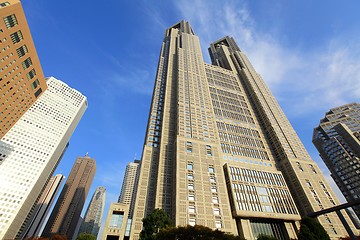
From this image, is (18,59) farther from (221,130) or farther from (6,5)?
(221,130)

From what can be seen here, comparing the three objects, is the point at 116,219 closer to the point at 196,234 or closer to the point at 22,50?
the point at 196,234

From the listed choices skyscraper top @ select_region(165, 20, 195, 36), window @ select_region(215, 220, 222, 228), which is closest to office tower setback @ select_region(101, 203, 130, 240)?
window @ select_region(215, 220, 222, 228)

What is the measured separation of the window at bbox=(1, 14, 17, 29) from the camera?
4644 cm

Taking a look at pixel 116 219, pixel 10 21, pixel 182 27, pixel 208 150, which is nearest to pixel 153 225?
pixel 116 219

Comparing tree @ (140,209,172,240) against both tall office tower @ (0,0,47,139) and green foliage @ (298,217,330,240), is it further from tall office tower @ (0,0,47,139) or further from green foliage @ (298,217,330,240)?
tall office tower @ (0,0,47,139)

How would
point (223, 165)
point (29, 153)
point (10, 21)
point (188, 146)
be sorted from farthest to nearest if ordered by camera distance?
point (29, 153) → point (223, 165) → point (188, 146) → point (10, 21)

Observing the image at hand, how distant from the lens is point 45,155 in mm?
128375

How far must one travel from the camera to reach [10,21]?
4756cm

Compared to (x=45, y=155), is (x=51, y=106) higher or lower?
higher

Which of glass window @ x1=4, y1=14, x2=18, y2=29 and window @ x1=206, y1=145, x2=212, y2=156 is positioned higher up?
glass window @ x1=4, y1=14, x2=18, y2=29

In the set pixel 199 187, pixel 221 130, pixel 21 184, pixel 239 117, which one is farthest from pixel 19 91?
pixel 21 184

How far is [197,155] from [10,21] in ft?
214

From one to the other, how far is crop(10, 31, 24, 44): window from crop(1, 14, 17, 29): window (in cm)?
216

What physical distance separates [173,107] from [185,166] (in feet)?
125
